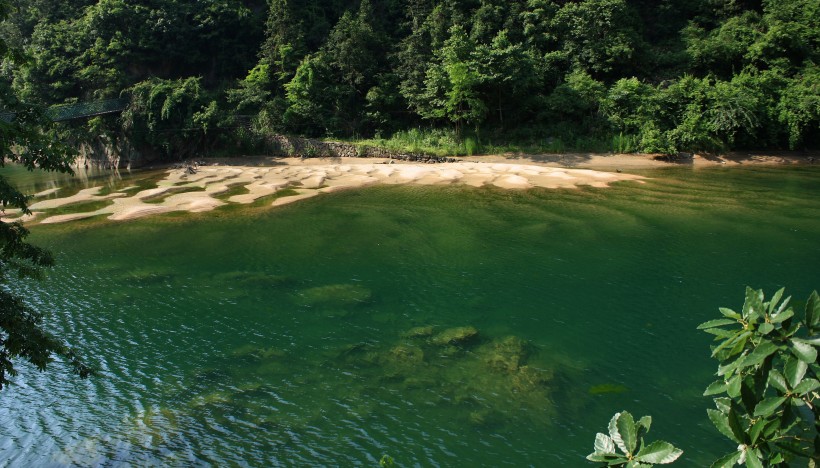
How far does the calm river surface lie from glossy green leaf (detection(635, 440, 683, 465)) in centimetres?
696

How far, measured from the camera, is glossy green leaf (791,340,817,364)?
3.44 meters

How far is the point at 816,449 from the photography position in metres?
3.60

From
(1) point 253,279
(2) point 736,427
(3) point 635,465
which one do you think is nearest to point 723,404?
(2) point 736,427

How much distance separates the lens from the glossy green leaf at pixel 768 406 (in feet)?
11.5

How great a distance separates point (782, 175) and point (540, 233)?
2044 cm

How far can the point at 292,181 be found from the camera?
38.8m

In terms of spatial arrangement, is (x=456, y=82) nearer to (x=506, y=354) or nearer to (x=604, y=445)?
(x=506, y=354)

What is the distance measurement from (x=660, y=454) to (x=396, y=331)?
39.0ft

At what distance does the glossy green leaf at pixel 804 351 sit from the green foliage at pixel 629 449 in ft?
3.24

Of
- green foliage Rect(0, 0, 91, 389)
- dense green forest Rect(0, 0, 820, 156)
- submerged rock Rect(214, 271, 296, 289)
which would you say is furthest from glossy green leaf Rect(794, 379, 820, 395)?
dense green forest Rect(0, 0, 820, 156)

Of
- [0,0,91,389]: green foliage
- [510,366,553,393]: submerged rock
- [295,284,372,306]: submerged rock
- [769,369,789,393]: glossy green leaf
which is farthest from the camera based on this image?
[295,284,372,306]: submerged rock

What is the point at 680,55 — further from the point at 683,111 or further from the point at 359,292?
the point at 359,292

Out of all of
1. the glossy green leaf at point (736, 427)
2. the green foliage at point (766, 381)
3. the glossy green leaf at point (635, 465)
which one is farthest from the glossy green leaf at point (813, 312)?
the glossy green leaf at point (635, 465)

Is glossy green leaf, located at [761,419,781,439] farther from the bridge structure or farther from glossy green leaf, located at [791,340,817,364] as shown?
the bridge structure
